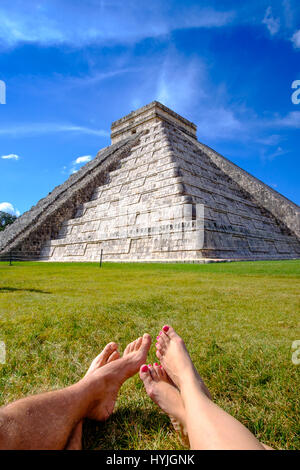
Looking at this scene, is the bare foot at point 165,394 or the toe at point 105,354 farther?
the toe at point 105,354

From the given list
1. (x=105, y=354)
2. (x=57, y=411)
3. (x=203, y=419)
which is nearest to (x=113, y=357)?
(x=105, y=354)

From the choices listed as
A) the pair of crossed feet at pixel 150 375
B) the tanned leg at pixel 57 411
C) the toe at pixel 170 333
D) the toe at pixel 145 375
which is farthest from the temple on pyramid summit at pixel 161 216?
the tanned leg at pixel 57 411

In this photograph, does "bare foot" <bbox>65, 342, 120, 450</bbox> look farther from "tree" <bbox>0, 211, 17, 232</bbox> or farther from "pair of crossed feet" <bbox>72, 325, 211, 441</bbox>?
"tree" <bbox>0, 211, 17, 232</bbox>

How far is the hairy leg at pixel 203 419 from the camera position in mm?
842

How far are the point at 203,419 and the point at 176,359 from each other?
19.5 inches

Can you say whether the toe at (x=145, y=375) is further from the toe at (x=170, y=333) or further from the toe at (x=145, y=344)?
the toe at (x=170, y=333)

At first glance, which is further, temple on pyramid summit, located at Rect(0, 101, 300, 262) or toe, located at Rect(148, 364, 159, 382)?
temple on pyramid summit, located at Rect(0, 101, 300, 262)

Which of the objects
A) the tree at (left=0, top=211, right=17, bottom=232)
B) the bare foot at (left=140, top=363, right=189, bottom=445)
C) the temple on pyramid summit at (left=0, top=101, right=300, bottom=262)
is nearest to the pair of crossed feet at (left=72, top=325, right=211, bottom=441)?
the bare foot at (left=140, top=363, right=189, bottom=445)

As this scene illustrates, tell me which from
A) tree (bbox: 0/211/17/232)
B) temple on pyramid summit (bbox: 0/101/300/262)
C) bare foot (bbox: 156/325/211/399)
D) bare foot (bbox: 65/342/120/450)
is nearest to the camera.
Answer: bare foot (bbox: 65/342/120/450)

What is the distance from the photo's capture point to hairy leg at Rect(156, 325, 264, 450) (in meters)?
0.84

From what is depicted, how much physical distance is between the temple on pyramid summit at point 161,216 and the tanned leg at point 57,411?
755 cm

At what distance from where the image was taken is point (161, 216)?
11.2 meters

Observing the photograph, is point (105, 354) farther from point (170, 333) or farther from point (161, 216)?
point (161, 216)

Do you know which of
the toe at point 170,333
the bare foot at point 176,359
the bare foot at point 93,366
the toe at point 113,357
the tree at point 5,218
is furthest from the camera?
the tree at point 5,218
